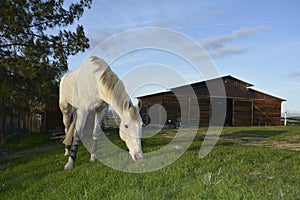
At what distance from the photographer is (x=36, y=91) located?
11383 mm

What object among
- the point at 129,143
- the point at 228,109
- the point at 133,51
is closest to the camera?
the point at 129,143

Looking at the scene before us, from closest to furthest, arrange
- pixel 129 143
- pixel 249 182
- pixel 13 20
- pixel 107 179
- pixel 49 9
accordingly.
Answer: pixel 249 182 → pixel 107 179 → pixel 129 143 → pixel 13 20 → pixel 49 9

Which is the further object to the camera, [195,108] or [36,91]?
[195,108]

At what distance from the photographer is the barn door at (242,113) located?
31.5 metres

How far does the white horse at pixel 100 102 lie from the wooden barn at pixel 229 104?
21.6m

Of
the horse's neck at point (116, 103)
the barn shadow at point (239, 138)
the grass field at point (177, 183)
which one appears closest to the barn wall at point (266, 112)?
the barn shadow at point (239, 138)

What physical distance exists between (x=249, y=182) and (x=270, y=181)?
0.83ft

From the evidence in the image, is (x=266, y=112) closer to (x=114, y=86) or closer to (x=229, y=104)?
(x=229, y=104)

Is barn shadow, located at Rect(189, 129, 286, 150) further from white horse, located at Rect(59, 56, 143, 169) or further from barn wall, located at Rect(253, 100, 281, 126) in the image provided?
barn wall, located at Rect(253, 100, 281, 126)

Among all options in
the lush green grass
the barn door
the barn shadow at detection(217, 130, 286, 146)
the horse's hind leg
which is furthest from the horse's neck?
the barn door

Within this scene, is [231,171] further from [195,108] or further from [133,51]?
[195,108]

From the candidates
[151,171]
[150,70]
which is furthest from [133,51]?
[151,171]

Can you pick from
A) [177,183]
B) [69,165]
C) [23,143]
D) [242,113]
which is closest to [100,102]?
[69,165]

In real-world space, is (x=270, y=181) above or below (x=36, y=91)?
below
